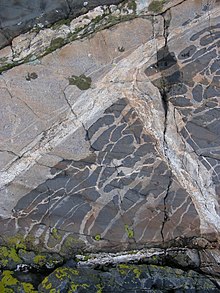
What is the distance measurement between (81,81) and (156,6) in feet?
2.19

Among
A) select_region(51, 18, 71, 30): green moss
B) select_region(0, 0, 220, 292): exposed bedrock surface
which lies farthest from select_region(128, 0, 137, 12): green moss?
select_region(51, 18, 71, 30): green moss

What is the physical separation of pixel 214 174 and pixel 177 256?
675 mm

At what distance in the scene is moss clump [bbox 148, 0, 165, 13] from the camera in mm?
3051

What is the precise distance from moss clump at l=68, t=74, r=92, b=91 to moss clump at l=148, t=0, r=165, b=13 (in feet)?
A: 1.93

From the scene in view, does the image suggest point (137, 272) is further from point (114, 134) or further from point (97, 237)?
point (114, 134)

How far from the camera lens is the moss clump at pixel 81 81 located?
3.12 meters

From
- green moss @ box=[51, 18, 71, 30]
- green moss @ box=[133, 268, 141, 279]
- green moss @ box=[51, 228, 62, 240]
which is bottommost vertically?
green moss @ box=[133, 268, 141, 279]

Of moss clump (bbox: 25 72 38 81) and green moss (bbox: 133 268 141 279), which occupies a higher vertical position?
moss clump (bbox: 25 72 38 81)

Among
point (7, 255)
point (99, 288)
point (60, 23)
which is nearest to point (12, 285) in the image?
point (7, 255)

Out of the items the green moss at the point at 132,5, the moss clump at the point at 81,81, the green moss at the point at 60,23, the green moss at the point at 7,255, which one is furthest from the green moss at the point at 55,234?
the green moss at the point at 132,5

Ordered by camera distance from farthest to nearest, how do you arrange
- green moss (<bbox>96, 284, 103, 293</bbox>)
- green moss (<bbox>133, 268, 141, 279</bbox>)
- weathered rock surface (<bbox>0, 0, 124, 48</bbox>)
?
1. green moss (<bbox>133, 268, 141, 279</bbox>)
2. green moss (<bbox>96, 284, 103, 293</bbox>)
3. weathered rock surface (<bbox>0, 0, 124, 48</bbox>)

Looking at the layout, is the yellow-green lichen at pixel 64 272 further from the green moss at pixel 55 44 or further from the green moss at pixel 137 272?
the green moss at pixel 55 44

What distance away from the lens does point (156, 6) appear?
306 cm

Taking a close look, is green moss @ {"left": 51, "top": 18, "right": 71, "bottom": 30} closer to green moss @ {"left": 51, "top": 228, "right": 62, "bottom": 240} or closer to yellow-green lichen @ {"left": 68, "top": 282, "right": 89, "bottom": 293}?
green moss @ {"left": 51, "top": 228, "right": 62, "bottom": 240}
